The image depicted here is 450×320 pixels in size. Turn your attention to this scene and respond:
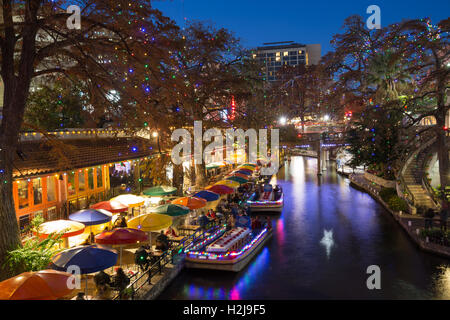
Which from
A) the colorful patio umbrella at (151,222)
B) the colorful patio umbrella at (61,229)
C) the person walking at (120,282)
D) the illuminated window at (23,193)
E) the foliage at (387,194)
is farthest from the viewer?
the foliage at (387,194)

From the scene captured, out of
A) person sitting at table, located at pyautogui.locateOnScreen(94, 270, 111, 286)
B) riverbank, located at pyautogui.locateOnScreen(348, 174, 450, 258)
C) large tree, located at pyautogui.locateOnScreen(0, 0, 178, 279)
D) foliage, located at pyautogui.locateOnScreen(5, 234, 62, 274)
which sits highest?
large tree, located at pyautogui.locateOnScreen(0, 0, 178, 279)

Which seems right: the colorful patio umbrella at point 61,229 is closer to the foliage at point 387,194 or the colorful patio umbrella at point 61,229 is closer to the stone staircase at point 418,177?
the stone staircase at point 418,177

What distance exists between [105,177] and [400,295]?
20.2m

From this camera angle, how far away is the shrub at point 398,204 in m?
26.6

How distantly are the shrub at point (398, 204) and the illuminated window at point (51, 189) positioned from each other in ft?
79.4

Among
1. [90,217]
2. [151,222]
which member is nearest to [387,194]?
[151,222]

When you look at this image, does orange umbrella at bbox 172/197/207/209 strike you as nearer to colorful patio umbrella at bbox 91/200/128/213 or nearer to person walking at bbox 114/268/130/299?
colorful patio umbrella at bbox 91/200/128/213

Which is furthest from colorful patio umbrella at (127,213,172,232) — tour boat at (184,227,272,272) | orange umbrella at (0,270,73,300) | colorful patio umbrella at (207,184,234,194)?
colorful patio umbrella at (207,184,234,194)

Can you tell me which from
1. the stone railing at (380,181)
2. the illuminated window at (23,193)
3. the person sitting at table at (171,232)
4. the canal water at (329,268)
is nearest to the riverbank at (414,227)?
the canal water at (329,268)

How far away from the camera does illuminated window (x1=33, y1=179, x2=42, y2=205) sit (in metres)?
18.4

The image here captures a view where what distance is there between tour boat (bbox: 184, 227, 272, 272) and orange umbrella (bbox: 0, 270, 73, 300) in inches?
311

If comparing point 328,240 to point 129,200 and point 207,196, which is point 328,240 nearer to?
point 207,196
